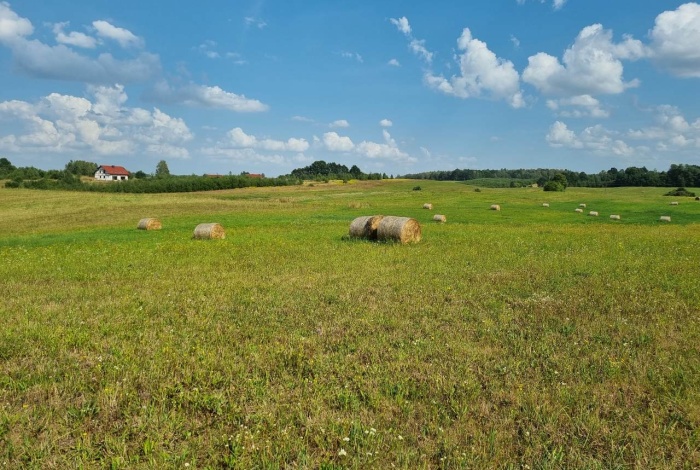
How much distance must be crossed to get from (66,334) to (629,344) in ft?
34.4

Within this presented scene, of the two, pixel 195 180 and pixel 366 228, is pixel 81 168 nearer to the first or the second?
pixel 195 180

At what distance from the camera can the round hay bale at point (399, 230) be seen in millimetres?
21422

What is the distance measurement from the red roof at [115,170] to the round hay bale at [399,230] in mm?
160582

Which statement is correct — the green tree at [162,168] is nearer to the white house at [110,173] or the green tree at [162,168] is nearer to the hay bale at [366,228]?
the white house at [110,173]

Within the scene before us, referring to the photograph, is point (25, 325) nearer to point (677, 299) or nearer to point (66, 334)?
point (66, 334)

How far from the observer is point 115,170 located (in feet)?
517

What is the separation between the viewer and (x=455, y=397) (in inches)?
236

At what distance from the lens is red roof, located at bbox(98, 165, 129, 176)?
15512 centimetres

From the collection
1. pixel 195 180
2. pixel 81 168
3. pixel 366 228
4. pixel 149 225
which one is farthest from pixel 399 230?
pixel 81 168

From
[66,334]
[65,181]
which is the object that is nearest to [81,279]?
[66,334]

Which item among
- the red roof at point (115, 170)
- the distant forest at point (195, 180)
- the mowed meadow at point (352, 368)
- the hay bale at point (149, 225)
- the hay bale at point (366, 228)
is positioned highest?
the red roof at point (115, 170)

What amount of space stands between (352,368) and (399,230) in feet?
49.0

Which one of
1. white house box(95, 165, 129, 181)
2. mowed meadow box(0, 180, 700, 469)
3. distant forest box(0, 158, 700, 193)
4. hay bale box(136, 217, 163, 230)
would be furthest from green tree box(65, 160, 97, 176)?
mowed meadow box(0, 180, 700, 469)

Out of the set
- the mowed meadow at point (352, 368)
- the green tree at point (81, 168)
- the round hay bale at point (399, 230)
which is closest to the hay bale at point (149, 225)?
the mowed meadow at point (352, 368)
